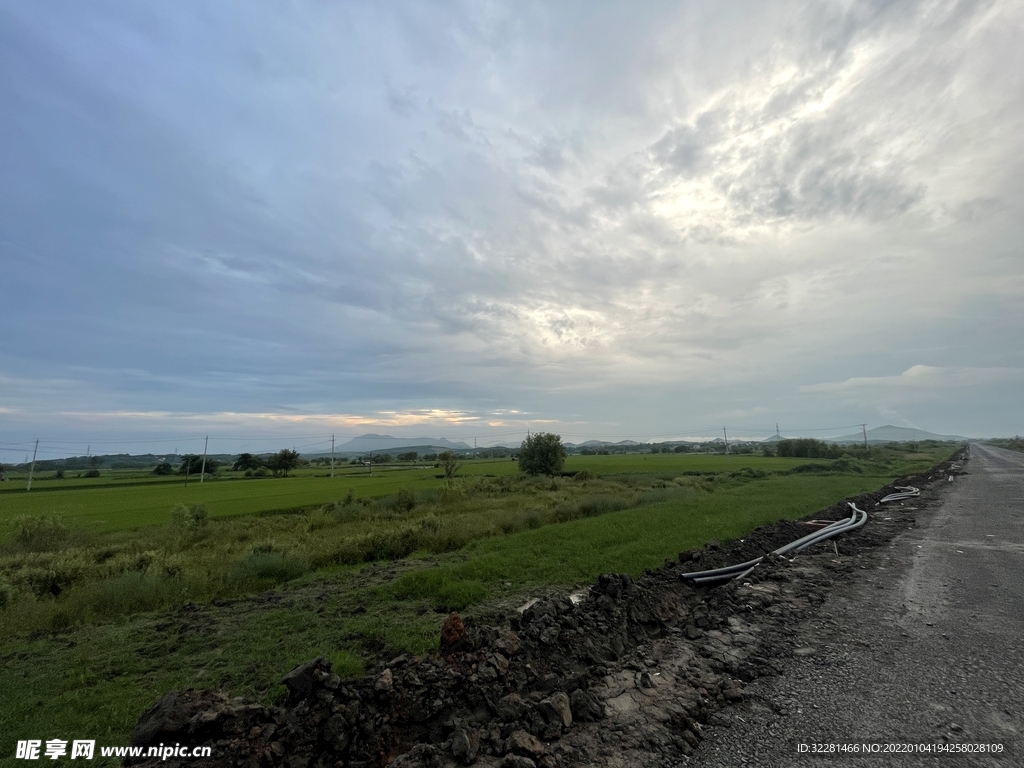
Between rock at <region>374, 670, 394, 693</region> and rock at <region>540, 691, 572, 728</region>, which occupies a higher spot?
rock at <region>374, 670, 394, 693</region>

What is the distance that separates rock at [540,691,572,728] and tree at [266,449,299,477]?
9478 centimetres

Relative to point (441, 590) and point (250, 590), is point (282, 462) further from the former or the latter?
point (441, 590)

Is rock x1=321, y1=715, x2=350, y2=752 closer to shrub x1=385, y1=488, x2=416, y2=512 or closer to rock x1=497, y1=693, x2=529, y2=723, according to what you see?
rock x1=497, y1=693, x2=529, y2=723

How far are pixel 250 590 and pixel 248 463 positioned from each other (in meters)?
98.8

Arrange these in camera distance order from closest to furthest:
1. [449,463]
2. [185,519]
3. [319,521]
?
[185,519] < [319,521] < [449,463]

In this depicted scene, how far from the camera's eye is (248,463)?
97.4 m

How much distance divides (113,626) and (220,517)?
2369cm

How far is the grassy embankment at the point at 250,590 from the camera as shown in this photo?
7008 mm

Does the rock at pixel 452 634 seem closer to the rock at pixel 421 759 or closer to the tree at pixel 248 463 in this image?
the rock at pixel 421 759

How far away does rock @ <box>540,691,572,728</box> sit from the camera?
4.71 m

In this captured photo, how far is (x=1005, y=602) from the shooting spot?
7.95 meters

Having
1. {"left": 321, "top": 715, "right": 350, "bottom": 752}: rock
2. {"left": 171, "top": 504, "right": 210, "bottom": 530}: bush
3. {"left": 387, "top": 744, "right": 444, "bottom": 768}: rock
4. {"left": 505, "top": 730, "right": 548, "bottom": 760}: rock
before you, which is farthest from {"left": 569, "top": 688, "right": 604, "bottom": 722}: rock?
{"left": 171, "top": 504, "right": 210, "bottom": 530}: bush

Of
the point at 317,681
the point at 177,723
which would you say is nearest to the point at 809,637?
the point at 317,681

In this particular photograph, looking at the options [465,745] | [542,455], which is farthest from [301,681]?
[542,455]
